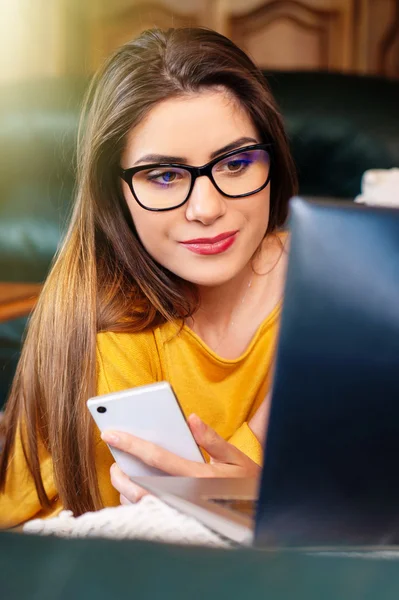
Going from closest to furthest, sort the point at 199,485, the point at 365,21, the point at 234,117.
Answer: the point at 199,485 < the point at 234,117 < the point at 365,21

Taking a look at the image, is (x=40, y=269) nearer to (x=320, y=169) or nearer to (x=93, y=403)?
(x=320, y=169)

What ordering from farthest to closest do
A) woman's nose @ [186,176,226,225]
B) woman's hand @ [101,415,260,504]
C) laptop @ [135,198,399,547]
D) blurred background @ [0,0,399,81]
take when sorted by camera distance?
blurred background @ [0,0,399,81] < woman's nose @ [186,176,226,225] < woman's hand @ [101,415,260,504] < laptop @ [135,198,399,547]

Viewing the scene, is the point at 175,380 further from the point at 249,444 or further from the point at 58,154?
the point at 58,154

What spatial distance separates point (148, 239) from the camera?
0.77m

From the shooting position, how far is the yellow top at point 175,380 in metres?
0.76

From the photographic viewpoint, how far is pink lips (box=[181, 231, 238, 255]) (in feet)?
2.42

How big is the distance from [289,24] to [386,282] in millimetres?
2497

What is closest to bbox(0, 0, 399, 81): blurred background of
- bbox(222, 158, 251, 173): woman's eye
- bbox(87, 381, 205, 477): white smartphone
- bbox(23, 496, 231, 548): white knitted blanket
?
bbox(222, 158, 251, 173): woman's eye

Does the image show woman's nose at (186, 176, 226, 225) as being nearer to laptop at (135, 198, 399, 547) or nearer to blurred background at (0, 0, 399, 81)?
laptop at (135, 198, 399, 547)

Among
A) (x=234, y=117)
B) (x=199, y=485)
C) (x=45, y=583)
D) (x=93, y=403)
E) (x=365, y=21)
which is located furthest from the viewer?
(x=365, y=21)

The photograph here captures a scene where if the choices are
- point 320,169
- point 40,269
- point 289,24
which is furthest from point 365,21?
point 40,269

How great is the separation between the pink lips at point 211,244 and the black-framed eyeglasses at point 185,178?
40 mm

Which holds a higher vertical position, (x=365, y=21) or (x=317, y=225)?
(x=365, y=21)

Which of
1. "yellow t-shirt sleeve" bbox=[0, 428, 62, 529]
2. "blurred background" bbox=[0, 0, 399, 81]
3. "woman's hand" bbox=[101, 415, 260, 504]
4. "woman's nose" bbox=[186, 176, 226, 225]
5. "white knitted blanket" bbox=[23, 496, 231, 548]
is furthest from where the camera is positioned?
"blurred background" bbox=[0, 0, 399, 81]
